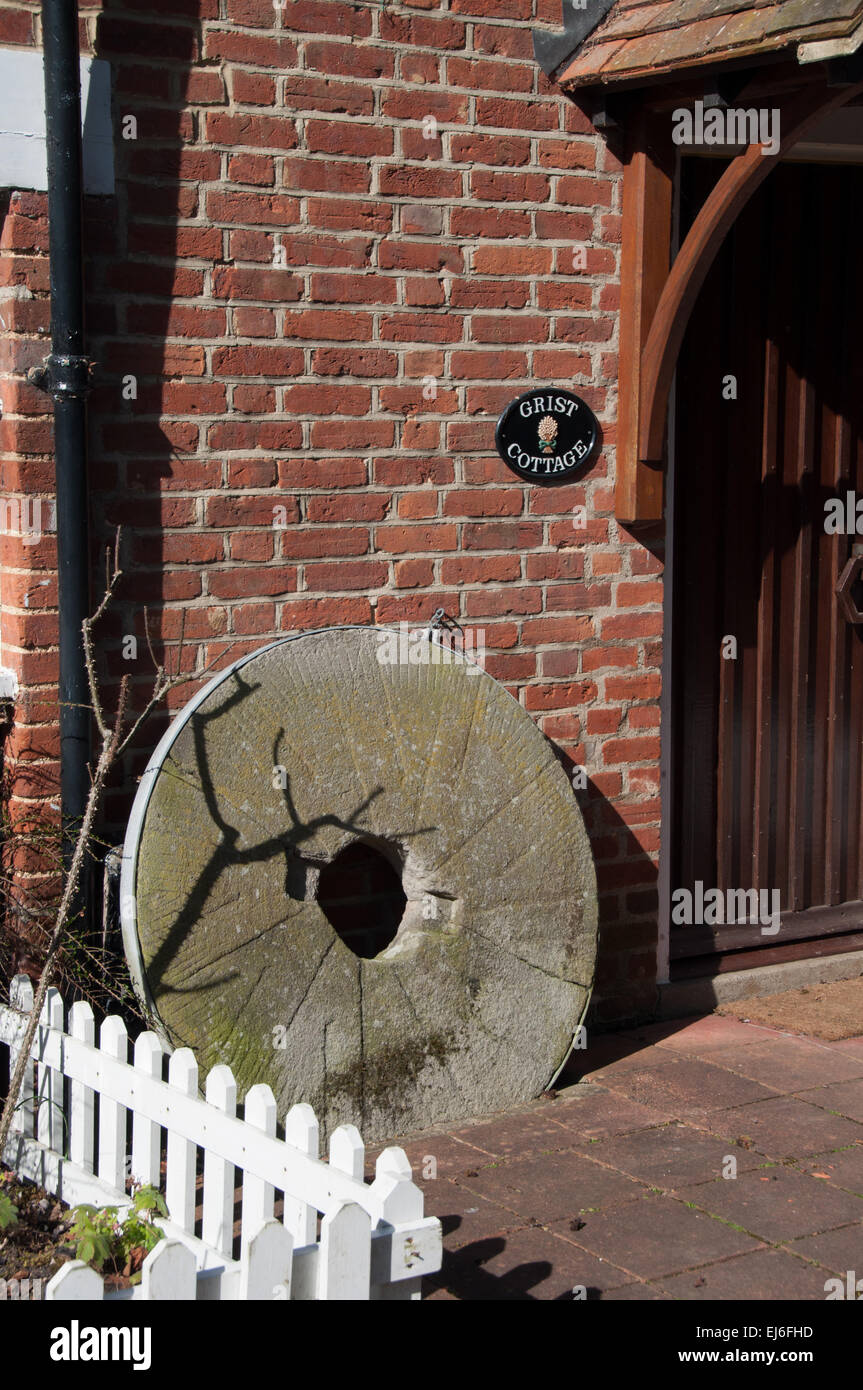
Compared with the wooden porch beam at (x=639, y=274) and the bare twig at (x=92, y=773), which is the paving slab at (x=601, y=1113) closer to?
the bare twig at (x=92, y=773)

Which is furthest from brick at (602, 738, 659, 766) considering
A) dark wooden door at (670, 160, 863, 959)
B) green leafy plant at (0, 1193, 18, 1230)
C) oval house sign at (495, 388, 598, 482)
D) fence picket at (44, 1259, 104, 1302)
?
fence picket at (44, 1259, 104, 1302)

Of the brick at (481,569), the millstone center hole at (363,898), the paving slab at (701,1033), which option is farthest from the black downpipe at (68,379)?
the paving slab at (701,1033)

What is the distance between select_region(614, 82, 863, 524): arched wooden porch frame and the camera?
4.34m

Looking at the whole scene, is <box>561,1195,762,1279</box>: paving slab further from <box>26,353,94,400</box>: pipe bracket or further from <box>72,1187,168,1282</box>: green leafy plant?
<box>26,353,94,400</box>: pipe bracket

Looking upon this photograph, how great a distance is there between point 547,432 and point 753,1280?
7.73ft

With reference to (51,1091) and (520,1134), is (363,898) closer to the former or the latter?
(520,1134)

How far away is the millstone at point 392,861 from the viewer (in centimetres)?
348

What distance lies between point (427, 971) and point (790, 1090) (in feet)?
3.93

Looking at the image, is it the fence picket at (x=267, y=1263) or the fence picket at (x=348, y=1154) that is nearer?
the fence picket at (x=267, y=1263)

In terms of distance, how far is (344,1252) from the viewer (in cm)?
245

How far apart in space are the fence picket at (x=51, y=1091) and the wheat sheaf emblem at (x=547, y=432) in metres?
2.11

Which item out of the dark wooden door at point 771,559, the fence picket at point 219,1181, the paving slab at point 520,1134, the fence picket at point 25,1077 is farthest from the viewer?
the dark wooden door at point 771,559

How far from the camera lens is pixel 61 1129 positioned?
327cm
